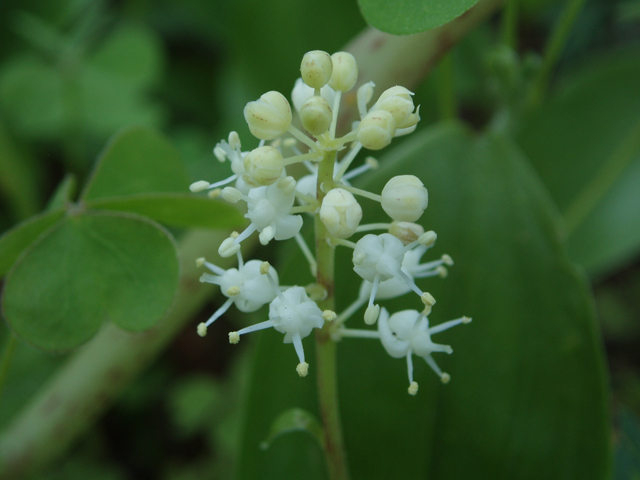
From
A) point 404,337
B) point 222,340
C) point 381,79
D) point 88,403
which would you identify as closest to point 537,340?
point 404,337

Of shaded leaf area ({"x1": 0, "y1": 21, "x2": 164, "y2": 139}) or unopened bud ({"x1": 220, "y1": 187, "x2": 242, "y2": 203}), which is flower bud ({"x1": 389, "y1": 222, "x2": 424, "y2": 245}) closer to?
unopened bud ({"x1": 220, "y1": 187, "x2": 242, "y2": 203})

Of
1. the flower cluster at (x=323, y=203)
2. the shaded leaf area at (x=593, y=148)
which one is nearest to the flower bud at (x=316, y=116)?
the flower cluster at (x=323, y=203)

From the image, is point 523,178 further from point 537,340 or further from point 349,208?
point 349,208

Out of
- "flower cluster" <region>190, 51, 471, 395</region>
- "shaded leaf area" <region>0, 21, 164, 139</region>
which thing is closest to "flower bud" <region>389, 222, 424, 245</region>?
"flower cluster" <region>190, 51, 471, 395</region>

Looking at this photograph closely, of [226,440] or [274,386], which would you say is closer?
[274,386]

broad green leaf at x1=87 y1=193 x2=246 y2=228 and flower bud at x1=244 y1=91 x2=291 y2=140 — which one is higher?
broad green leaf at x1=87 y1=193 x2=246 y2=228

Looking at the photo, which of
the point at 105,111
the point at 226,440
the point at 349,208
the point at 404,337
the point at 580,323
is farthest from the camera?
the point at 105,111
